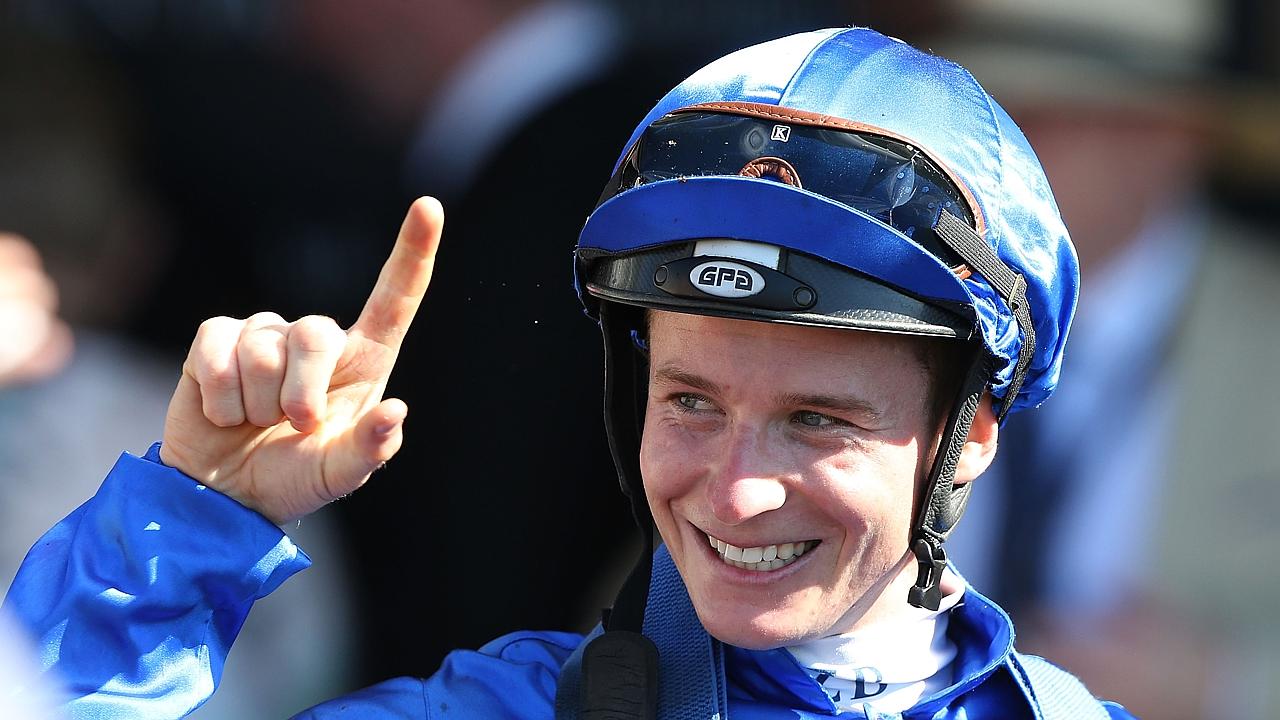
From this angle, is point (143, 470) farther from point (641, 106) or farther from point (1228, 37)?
point (1228, 37)

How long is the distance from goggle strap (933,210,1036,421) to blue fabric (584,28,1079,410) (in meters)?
0.01

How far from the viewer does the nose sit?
6.05ft

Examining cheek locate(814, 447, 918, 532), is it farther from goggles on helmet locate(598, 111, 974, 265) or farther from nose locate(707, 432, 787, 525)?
goggles on helmet locate(598, 111, 974, 265)

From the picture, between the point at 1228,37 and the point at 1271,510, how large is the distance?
1.69 metres

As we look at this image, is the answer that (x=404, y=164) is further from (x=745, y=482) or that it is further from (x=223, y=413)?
(x=745, y=482)

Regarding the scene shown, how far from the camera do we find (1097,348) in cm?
472

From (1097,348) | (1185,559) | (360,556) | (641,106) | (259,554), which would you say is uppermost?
(641,106)

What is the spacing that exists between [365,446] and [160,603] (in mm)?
308

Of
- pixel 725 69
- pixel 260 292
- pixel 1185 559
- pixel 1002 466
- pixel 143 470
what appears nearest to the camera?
pixel 143 470

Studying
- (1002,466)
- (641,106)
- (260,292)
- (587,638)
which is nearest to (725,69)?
(587,638)

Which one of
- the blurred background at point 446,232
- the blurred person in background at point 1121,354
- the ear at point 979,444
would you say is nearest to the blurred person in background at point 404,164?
the blurred background at point 446,232

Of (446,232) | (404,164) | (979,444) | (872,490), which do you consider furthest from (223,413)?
(404,164)

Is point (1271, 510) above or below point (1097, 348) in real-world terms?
below

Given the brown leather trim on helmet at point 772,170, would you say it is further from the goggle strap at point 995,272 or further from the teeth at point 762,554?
the teeth at point 762,554
